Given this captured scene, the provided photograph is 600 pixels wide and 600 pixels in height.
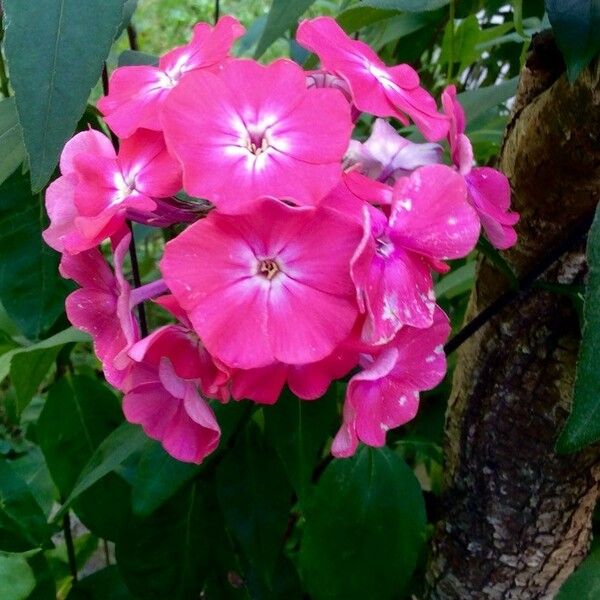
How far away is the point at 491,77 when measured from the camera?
3.07ft

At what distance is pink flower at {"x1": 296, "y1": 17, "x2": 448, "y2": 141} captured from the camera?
35cm

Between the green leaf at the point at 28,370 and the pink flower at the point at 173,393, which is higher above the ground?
the pink flower at the point at 173,393

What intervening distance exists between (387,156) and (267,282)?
3.9 inches

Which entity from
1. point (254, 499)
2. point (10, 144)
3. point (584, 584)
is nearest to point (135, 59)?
point (10, 144)

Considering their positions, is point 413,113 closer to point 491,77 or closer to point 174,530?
point 174,530

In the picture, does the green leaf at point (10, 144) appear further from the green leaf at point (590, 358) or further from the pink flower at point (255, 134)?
the green leaf at point (590, 358)

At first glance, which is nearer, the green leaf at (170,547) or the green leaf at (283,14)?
the green leaf at (283,14)

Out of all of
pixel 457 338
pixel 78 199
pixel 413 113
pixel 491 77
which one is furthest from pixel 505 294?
pixel 491 77

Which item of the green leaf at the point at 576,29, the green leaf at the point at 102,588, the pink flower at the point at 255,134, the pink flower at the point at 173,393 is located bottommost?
the green leaf at the point at 102,588

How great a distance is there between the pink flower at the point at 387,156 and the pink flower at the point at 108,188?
0.09 meters

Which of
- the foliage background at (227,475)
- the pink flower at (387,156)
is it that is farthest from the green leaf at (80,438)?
the pink flower at (387,156)

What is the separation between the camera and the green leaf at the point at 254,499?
0.61 meters

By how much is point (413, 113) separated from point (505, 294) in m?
0.19

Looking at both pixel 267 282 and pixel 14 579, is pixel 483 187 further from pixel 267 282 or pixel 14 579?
pixel 14 579
